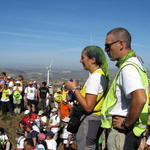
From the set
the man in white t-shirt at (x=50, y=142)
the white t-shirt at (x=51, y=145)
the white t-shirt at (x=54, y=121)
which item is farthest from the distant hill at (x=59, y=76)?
the white t-shirt at (x=51, y=145)

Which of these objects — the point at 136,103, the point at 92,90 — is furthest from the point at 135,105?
the point at 92,90

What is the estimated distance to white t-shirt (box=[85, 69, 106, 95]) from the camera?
320cm

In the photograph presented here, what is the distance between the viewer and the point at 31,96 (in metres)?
12.7

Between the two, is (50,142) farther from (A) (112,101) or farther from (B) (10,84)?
(A) (112,101)

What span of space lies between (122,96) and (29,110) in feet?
34.3

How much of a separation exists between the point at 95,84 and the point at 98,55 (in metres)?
0.39

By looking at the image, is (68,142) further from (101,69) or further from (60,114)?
(101,69)

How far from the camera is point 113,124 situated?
274cm

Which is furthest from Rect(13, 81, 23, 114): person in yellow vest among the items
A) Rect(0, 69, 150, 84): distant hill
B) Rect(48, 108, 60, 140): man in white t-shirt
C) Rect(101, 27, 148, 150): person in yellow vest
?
Rect(101, 27, 148, 150): person in yellow vest

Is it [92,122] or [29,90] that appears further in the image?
[29,90]

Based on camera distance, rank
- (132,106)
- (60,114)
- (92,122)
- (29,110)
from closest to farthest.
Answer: (132,106)
(92,122)
(60,114)
(29,110)

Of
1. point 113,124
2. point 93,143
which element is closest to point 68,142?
point 93,143

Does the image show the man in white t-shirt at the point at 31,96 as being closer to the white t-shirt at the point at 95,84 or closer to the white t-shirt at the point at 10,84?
the white t-shirt at the point at 10,84

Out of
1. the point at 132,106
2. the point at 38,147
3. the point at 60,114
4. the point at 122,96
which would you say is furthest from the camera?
the point at 60,114
